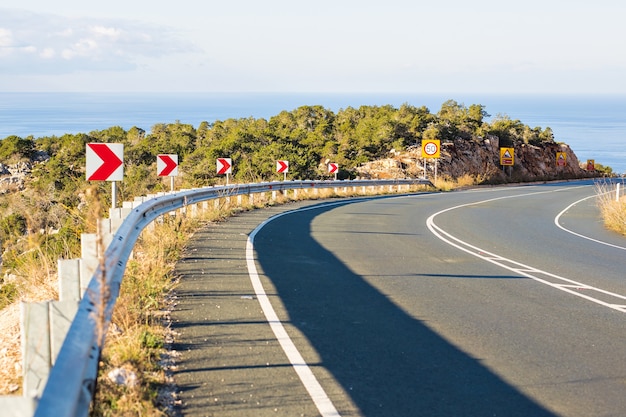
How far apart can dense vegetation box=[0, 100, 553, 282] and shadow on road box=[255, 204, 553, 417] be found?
16594mm

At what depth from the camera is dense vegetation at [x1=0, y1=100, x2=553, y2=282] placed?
3553 cm

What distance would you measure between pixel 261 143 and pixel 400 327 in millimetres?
36110

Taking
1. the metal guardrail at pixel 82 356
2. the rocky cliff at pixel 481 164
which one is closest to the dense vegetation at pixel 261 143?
the rocky cliff at pixel 481 164

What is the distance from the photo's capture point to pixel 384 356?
22.9 ft

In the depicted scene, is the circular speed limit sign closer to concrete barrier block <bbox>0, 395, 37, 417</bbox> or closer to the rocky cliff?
the rocky cliff

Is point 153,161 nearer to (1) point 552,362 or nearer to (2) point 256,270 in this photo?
(2) point 256,270

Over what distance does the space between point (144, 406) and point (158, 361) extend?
3.88 ft

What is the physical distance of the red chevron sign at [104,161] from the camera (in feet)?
41.9

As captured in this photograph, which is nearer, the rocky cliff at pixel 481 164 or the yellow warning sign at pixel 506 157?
the rocky cliff at pixel 481 164

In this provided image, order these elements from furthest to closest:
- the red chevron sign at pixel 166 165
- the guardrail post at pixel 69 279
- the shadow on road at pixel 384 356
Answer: the red chevron sign at pixel 166 165, the shadow on road at pixel 384 356, the guardrail post at pixel 69 279

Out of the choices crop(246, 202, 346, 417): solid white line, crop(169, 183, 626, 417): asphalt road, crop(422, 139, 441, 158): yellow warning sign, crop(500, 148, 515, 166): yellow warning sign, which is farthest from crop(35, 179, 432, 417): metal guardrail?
crop(500, 148, 515, 166): yellow warning sign

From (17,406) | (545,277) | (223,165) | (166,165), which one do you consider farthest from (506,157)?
(17,406)

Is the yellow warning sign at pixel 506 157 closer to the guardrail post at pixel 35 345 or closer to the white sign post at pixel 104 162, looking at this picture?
the white sign post at pixel 104 162

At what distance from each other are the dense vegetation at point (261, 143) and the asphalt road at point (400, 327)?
13885mm
